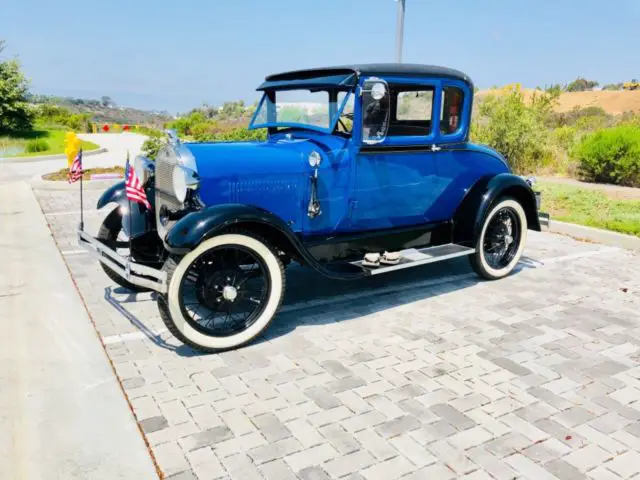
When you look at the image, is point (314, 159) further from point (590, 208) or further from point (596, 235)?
point (590, 208)

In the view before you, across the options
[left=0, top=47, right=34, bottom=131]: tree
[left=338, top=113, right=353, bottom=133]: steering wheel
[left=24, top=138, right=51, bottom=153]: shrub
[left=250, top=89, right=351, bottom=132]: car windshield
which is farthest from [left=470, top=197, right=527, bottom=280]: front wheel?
[left=0, top=47, right=34, bottom=131]: tree

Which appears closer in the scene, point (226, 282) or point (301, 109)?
point (226, 282)

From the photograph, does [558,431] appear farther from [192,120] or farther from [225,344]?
[192,120]

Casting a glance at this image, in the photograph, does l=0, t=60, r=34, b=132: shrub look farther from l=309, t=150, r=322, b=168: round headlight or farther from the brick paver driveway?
l=309, t=150, r=322, b=168: round headlight

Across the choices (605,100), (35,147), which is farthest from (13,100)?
(605,100)

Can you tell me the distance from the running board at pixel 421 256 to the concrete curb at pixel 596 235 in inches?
84.9

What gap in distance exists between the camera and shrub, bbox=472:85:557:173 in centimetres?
1241

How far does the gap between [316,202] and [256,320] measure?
1120 millimetres

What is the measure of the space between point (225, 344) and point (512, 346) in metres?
2.20

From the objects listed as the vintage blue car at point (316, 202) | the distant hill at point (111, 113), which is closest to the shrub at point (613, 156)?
the vintage blue car at point (316, 202)

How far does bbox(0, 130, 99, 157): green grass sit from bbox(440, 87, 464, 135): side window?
15.5 metres

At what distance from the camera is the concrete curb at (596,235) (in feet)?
23.5

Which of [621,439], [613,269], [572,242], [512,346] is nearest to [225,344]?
[512,346]

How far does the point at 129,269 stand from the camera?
392cm
